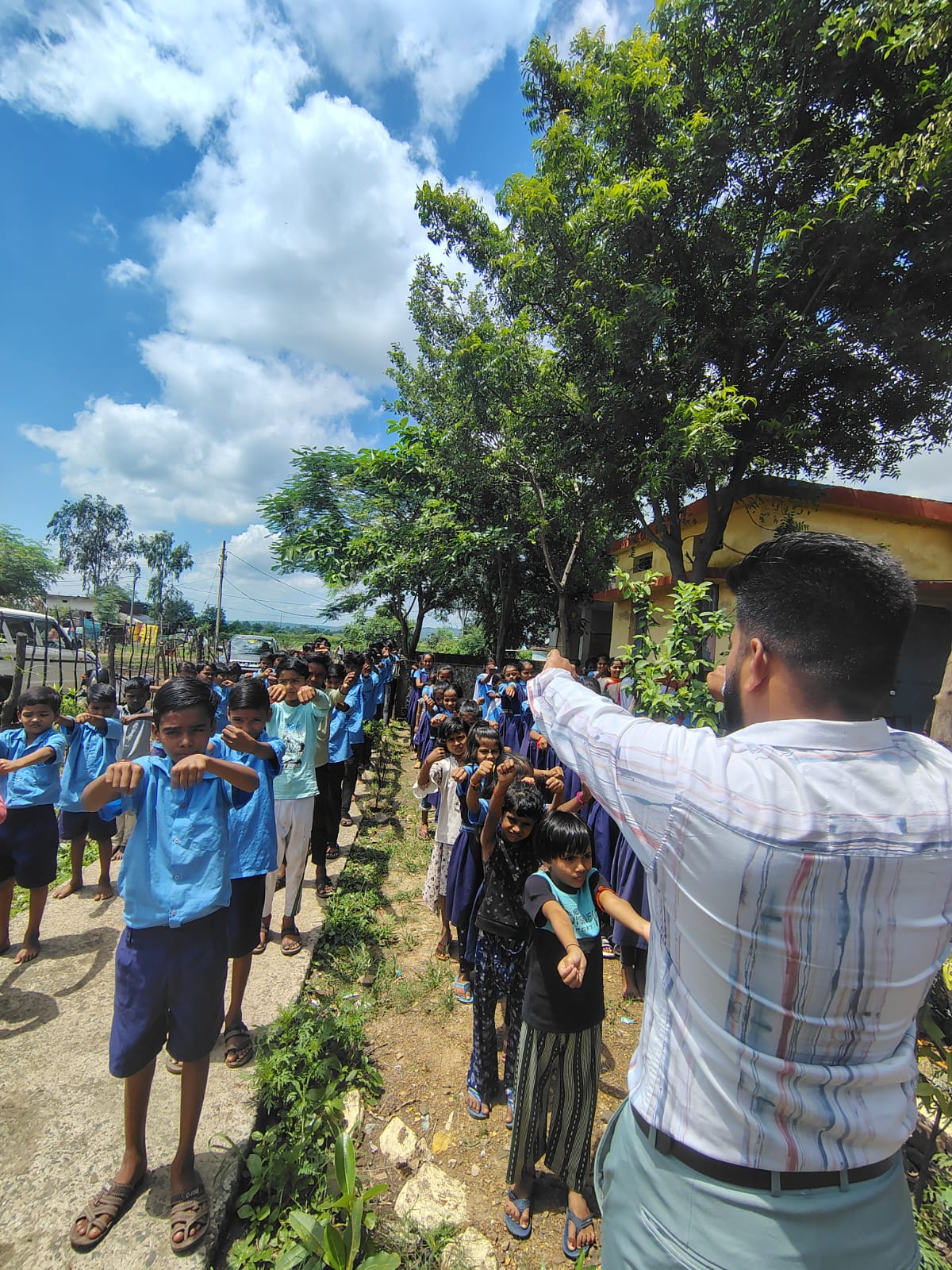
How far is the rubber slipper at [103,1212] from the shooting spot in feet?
6.29

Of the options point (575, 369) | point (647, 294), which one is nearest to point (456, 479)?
point (575, 369)

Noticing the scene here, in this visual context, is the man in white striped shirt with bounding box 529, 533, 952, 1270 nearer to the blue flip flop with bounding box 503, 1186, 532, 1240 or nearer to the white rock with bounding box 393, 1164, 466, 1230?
the blue flip flop with bounding box 503, 1186, 532, 1240

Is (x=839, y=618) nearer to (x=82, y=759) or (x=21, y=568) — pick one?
(x=82, y=759)

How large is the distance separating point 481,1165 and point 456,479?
13.3 m

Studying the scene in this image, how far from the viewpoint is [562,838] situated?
2305mm

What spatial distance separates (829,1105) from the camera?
940mm

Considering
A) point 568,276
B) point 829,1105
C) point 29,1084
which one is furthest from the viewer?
point 568,276

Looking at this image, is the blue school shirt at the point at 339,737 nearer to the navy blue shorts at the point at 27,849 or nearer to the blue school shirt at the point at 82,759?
the blue school shirt at the point at 82,759

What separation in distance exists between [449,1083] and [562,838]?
5.58 feet

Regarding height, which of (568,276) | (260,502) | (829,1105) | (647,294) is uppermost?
(568,276)

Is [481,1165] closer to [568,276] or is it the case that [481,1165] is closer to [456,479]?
[568,276]

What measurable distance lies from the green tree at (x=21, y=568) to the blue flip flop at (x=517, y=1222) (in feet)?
120

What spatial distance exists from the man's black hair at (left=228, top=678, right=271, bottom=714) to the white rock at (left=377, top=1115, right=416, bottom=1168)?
6.57 feet

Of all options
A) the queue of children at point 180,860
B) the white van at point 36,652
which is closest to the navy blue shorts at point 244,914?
the queue of children at point 180,860
